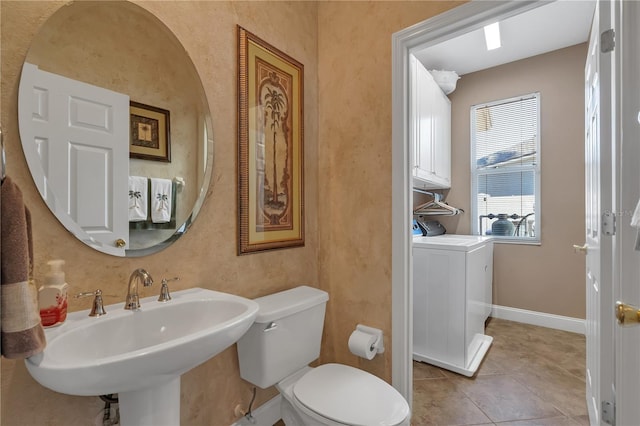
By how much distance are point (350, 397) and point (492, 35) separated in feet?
9.80

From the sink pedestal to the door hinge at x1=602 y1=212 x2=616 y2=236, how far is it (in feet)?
5.19

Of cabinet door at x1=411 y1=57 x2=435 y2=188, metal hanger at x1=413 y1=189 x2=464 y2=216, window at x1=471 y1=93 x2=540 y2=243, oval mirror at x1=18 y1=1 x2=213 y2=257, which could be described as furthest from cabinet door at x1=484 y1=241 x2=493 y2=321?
oval mirror at x1=18 y1=1 x2=213 y2=257

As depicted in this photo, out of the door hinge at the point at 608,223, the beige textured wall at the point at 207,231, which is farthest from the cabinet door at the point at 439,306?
the door hinge at the point at 608,223

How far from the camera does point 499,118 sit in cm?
331

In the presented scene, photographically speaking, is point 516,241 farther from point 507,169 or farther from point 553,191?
point 507,169

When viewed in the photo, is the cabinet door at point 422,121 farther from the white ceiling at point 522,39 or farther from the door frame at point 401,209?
the door frame at point 401,209

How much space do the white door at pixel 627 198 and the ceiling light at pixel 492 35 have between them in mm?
1784

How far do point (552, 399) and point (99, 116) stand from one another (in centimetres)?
283

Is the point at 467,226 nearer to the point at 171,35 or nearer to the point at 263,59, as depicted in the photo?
the point at 263,59

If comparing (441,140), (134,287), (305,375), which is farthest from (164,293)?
(441,140)

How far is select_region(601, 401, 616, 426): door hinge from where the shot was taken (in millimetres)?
1151

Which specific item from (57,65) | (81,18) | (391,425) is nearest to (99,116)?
(57,65)

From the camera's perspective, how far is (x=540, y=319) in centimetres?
306

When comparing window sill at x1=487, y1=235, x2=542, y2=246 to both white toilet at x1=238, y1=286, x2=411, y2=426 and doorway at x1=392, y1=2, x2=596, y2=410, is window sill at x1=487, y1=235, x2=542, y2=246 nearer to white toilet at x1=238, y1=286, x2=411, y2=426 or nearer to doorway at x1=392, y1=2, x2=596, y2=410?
doorway at x1=392, y1=2, x2=596, y2=410
